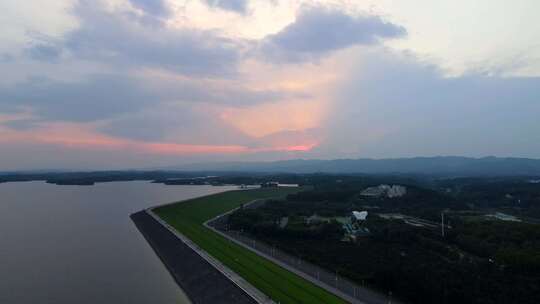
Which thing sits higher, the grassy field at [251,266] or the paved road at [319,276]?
the grassy field at [251,266]

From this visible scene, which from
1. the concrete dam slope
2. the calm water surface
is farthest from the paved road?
the calm water surface

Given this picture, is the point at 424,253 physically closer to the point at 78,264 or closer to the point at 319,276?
the point at 319,276

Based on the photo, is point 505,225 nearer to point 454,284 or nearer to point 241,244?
point 454,284

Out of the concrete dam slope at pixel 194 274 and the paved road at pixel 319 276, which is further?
the concrete dam slope at pixel 194 274

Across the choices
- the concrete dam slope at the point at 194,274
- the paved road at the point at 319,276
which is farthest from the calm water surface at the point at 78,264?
the paved road at the point at 319,276

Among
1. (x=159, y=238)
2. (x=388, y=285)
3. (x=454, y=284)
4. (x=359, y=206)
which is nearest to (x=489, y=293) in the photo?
(x=454, y=284)

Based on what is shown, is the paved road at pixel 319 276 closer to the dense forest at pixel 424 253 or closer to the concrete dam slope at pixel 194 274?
the dense forest at pixel 424 253

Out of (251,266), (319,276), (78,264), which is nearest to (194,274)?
(251,266)

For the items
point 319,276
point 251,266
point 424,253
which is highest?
point 251,266

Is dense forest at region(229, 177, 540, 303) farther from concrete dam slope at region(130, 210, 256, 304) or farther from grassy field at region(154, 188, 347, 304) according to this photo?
concrete dam slope at region(130, 210, 256, 304)
